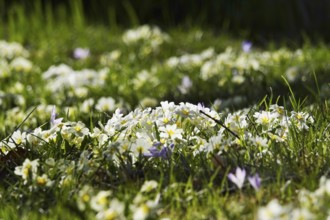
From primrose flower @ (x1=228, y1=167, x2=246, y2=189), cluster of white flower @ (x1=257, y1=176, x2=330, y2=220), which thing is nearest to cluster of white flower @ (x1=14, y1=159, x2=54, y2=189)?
primrose flower @ (x1=228, y1=167, x2=246, y2=189)

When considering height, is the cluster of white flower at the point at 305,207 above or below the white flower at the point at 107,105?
above

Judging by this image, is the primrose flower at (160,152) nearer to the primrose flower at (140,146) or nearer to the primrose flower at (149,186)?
the primrose flower at (140,146)

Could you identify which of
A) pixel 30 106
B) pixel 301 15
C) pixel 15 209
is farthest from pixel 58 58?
pixel 15 209

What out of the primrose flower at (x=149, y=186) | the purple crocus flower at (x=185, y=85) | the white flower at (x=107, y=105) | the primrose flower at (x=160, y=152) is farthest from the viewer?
the purple crocus flower at (x=185, y=85)

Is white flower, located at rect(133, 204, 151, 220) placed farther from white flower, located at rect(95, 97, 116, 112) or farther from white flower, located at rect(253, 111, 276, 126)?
white flower, located at rect(95, 97, 116, 112)

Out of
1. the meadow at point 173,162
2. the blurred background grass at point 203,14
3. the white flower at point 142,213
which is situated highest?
the white flower at point 142,213

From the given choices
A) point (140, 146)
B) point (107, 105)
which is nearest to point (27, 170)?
point (140, 146)

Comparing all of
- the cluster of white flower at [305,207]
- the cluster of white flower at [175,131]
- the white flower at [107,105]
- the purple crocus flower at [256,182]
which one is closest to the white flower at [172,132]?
the cluster of white flower at [175,131]
